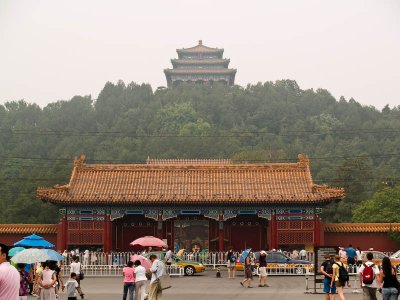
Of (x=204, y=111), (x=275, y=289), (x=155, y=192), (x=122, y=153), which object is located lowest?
(x=275, y=289)

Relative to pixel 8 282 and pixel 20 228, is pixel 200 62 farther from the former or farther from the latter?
pixel 8 282

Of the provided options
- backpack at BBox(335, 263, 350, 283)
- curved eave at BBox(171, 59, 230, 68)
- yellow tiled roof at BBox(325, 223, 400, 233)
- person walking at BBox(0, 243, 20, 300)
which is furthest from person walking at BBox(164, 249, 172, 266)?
curved eave at BBox(171, 59, 230, 68)

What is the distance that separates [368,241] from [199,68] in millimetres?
110279

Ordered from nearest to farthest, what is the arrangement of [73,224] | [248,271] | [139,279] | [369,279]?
[369,279] < [139,279] < [248,271] < [73,224]

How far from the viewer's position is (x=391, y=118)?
128875 mm

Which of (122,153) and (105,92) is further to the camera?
(105,92)

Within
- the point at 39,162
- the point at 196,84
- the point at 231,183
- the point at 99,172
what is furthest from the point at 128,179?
the point at 196,84

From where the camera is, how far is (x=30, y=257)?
22.0 m

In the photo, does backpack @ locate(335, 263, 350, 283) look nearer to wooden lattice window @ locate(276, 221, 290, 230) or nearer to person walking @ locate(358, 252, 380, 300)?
person walking @ locate(358, 252, 380, 300)

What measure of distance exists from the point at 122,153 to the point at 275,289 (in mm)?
78475

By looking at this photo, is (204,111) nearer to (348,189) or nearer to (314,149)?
(314,149)

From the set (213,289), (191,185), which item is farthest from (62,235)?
(213,289)

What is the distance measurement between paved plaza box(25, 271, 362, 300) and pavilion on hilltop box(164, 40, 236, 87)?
376 ft

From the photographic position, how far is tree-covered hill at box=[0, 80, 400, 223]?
86.8 meters
